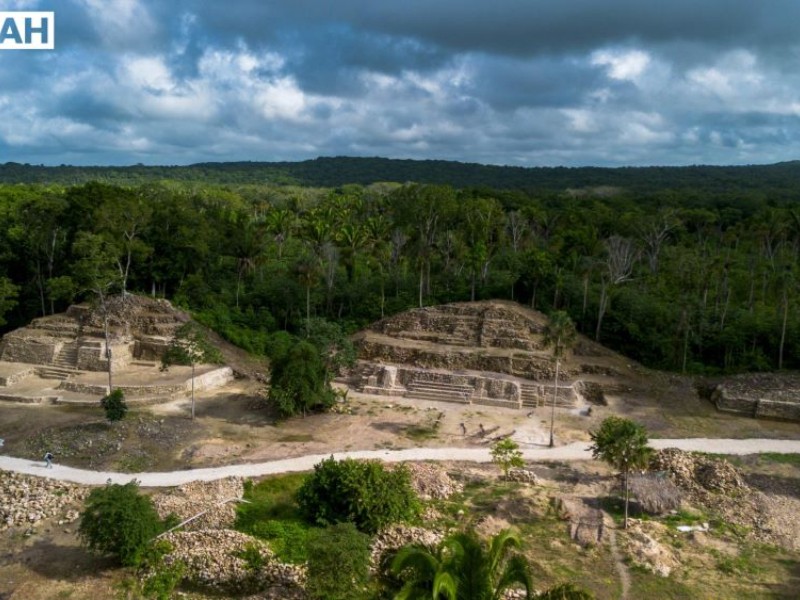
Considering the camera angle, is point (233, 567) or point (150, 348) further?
point (150, 348)

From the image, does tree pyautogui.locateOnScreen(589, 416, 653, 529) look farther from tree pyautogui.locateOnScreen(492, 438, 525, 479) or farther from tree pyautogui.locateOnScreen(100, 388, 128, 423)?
tree pyautogui.locateOnScreen(100, 388, 128, 423)

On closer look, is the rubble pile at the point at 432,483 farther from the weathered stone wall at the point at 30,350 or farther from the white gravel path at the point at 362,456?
the weathered stone wall at the point at 30,350

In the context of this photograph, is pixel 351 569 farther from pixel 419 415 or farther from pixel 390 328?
pixel 390 328

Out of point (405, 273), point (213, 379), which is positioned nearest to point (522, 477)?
point (213, 379)

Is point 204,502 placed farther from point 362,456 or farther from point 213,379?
point 213,379

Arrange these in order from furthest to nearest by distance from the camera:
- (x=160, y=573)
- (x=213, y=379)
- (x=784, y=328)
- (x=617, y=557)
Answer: (x=784, y=328) < (x=213, y=379) < (x=617, y=557) < (x=160, y=573)

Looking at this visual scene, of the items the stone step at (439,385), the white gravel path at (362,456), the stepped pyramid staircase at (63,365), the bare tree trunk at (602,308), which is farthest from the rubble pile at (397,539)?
the stepped pyramid staircase at (63,365)

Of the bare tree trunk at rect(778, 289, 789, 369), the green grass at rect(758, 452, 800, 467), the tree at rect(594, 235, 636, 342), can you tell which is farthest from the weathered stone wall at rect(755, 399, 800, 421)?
→ the tree at rect(594, 235, 636, 342)

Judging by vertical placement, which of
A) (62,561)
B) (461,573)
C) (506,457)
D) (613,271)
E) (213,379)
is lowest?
(62,561)
